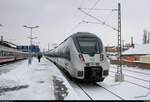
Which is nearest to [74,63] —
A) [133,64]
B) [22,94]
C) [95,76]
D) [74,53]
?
[74,53]

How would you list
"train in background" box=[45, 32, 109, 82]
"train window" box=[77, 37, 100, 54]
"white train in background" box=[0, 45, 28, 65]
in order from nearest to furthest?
"train in background" box=[45, 32, 109, 82] → "train window" box=[77, 37, 100, 54] → "white train in background" box=[0, 45, 28, 65]

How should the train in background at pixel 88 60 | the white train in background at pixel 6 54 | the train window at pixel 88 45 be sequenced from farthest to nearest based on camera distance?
1. the white train in background at pixel 6 54
2. the train window at pixel 88 45
3. the train in background at pixel 88 60

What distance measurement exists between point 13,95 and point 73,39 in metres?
5.91

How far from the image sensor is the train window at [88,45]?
43.2ft

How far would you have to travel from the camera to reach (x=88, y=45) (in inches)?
528

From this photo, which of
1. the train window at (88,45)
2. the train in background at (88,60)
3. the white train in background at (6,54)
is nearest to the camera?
the train in background at (88,60)

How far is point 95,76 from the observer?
1265 cm

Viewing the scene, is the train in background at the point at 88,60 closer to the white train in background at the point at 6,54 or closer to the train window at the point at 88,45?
the train window at the point at 88,45

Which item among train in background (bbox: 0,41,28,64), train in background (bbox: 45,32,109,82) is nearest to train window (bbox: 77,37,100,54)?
train in background (bbox: 45,32,109,82)

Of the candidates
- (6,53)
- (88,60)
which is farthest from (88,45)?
(6,53)

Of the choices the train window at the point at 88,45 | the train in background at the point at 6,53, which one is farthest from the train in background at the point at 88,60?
the train in background at the point at 6,53

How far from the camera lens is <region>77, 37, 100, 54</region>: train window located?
43.2 feet

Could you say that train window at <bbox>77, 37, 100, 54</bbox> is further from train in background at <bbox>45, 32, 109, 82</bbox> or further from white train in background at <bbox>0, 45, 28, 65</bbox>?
white train in background at <bbox>0, 45, 28, 65</bbox>

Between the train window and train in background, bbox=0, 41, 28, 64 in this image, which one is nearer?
the train window
